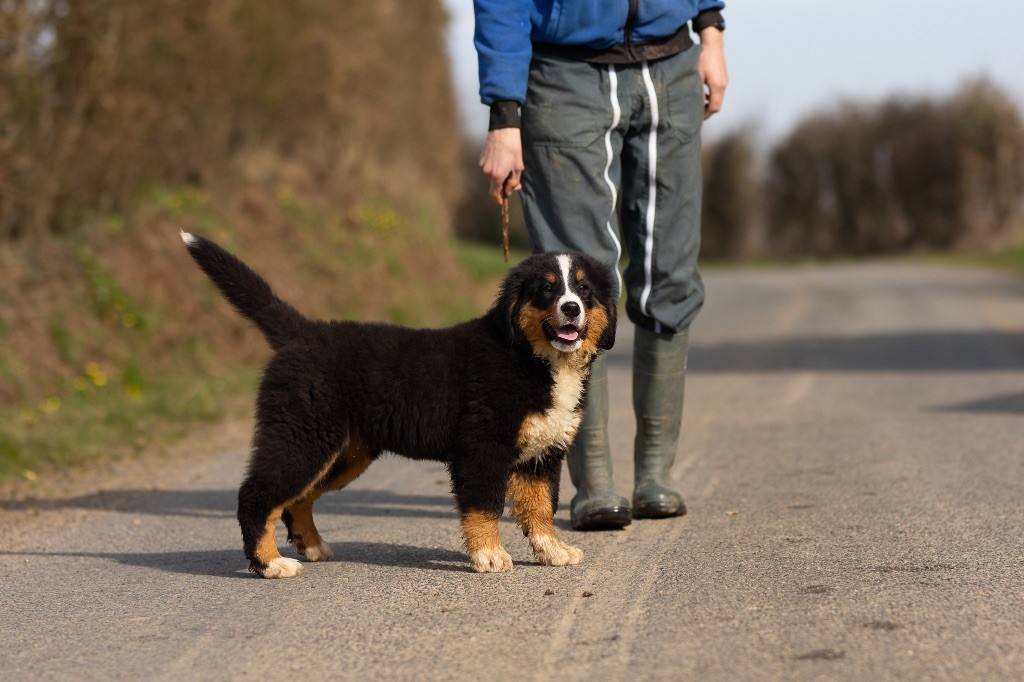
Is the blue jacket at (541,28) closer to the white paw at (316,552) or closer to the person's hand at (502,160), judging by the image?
the person's hand at (502,160)

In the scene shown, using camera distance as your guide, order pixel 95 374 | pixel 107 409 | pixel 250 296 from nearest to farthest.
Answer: pixel 250 296 < pixel 107 409 < pixel 95 374

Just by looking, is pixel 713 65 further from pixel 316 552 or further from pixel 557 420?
pixel 316 552

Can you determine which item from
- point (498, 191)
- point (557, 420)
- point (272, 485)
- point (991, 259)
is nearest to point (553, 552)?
A: point (557, 420)

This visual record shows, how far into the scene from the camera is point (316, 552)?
506cm

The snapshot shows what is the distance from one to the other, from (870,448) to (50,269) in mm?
6829

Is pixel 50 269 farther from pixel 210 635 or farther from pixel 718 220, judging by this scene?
pixel 718 220

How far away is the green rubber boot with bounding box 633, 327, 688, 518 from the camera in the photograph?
583cm

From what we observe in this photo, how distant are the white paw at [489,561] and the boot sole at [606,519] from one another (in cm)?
74

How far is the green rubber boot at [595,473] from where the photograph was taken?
5391mm

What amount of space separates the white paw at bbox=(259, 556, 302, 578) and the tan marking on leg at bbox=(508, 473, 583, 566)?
798 mm

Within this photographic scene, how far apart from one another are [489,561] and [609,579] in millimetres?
434

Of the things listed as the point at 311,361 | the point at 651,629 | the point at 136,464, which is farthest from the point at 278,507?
the point at 136,464

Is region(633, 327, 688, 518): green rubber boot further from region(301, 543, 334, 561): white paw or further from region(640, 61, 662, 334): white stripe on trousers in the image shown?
region(301, 543, 334, 561): white paw

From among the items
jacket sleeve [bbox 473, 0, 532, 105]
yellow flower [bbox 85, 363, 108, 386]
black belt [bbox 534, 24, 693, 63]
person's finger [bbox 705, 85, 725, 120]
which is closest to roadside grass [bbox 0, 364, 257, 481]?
yellow flower [bbox 85, 363, 108, 386]
